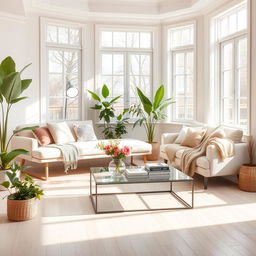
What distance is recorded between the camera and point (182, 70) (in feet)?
24.6

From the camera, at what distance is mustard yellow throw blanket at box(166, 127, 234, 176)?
5008 mm

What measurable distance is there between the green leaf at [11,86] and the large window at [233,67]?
11.1 ft

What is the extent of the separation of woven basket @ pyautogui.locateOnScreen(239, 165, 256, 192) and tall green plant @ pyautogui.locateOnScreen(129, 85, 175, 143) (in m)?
2.54

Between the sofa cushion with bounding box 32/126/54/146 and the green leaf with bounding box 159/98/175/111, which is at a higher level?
the green leaf with bounding box 159/98/175/111

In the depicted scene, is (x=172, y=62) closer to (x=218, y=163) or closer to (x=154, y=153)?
(x=154, y=153)

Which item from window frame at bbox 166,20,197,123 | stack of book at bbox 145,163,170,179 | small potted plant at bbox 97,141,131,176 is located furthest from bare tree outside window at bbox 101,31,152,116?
stack of book at bbox 145,163,170,179

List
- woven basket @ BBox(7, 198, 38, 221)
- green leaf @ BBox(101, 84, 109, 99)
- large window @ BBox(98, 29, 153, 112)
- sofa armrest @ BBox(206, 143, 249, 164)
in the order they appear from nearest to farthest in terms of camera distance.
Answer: woven basket @ BBox(7, 198, 38, 221)
sofa armrest @ BBox(206, 143, 249, 164)
green leaf @ BBox(101, 84, 109, 99)
large window @ BBox(98, 29, 153, 112)

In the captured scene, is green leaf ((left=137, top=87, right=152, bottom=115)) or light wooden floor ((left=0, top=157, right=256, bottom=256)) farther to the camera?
green leaf ((left=137, top=87, right=152, bottom=115))

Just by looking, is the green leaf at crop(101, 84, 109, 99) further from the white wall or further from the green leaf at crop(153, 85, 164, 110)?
the white wall

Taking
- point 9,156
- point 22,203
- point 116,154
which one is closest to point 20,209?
point 22,203

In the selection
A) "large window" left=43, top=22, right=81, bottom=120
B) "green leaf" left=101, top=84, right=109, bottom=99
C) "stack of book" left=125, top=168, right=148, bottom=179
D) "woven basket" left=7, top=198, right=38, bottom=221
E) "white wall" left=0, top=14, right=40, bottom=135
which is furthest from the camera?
"green leaf" left=101, top=84, right=109, bottom=99

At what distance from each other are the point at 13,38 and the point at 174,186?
3.74m

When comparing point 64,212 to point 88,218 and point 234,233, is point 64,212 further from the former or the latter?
point 234,233

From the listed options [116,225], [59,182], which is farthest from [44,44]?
[116,225]
